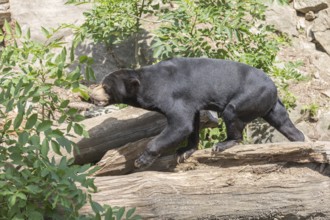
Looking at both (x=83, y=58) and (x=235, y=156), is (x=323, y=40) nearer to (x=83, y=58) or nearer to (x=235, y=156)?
(x=235, y=156)

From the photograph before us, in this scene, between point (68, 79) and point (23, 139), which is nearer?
point (23, 139)

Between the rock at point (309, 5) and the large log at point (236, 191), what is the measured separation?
4.92 m

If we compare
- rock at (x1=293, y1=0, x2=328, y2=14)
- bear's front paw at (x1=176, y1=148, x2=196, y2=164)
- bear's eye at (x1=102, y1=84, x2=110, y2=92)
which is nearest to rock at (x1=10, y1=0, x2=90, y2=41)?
rock at (x1=293, y1=0, x2=328, y2=14)

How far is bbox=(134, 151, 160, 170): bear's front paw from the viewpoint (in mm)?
5969

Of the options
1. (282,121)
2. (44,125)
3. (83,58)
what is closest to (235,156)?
(282,121)

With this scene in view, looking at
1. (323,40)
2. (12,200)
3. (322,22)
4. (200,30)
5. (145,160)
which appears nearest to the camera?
(12,200)

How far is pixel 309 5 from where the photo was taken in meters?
10.2

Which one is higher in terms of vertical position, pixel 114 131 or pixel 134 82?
pixel 134 82

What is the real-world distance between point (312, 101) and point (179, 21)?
8.23 feet

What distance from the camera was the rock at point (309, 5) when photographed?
33.2 feet

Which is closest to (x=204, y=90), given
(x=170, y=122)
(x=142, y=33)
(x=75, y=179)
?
(x=170, y=122)

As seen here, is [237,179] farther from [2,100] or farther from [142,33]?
[142,33]

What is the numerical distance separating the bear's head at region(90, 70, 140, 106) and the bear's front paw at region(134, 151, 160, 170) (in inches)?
24.2

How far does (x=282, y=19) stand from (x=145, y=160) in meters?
4.82
